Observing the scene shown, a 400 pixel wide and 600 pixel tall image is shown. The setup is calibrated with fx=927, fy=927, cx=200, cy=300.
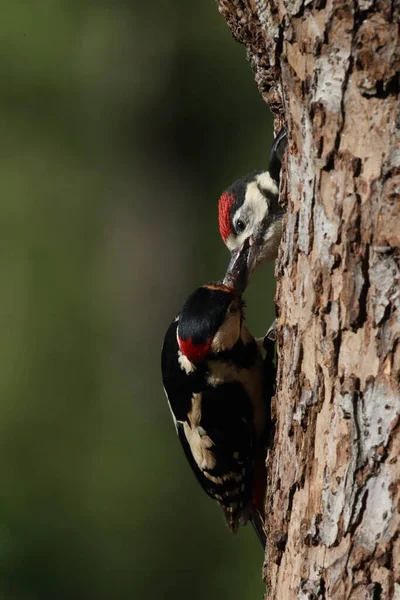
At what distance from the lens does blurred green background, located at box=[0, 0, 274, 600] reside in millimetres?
6477

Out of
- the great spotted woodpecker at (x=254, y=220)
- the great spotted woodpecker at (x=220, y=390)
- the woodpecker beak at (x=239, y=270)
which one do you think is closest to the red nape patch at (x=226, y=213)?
the great spotted woodpecker at (x=254, y=220)

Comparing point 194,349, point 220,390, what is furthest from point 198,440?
point 194,349

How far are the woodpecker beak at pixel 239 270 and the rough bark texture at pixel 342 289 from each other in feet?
3.16

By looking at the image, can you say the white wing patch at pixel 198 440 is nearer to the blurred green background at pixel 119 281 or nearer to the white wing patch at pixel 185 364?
the white wing patch at pixel 185 364

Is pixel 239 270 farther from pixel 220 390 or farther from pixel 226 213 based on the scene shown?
pixel 220 390

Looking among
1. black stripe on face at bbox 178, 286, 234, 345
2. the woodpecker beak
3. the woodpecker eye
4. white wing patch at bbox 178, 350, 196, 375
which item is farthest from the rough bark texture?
the woodpecker eye

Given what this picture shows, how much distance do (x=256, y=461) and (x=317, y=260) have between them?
1.03 m

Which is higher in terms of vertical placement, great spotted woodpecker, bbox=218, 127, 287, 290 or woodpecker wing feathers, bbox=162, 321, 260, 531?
great spotted woodpecker, bbox=218, 127, 287, 290

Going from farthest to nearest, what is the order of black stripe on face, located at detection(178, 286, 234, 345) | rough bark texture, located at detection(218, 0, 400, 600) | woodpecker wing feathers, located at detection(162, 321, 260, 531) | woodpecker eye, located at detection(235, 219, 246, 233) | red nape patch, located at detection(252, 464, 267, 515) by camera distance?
woodpecker eye, located at detection(235, 219, 246, 233) → red nape patch, located at detection(252, 464, 267, 515) → woodpecker wing feathers, located at detection(162, 321, 260, 531) → black stripe on face, located at detection(178, 286, 234, 345) → rough bark texture, located at detection(218, 0, 400, 600)

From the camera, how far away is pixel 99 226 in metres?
8.55

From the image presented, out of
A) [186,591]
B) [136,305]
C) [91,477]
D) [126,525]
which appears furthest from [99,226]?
[186,591]

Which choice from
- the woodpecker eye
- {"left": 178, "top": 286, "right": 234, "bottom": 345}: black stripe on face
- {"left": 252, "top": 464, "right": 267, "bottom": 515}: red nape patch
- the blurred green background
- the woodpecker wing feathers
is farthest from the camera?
the blurred green background

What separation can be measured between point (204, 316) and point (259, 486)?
62 centimetres

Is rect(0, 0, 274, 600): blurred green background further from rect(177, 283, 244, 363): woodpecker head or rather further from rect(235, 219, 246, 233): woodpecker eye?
rect(177, 283, 244, 363): woodpecker head
